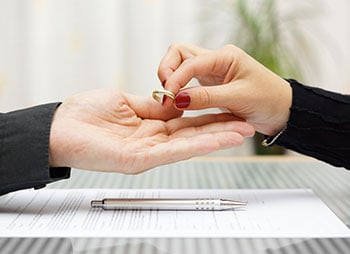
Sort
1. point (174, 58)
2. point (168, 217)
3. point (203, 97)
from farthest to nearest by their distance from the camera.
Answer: point (174, 58) < point (203, 97) < point (168, 217)

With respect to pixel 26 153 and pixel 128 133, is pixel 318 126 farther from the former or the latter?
pixel 26 153

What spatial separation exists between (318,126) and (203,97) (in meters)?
0.20

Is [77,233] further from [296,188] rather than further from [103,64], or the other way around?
[103,64]

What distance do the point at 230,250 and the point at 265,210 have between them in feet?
0.61

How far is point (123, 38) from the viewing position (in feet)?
6.81

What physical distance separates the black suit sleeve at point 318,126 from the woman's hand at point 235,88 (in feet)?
0.06

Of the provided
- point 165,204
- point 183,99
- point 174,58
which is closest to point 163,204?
point 165,204

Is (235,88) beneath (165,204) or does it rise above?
above

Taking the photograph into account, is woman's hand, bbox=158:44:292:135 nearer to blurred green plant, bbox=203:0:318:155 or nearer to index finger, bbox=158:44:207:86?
index finger, bbox=158:44:207:86

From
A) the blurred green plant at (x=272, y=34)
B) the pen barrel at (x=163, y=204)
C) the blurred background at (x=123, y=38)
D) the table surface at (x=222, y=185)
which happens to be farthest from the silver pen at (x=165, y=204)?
the blurred background at (x=123, y=38)

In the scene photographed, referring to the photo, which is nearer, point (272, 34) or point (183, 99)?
point (183, 99)

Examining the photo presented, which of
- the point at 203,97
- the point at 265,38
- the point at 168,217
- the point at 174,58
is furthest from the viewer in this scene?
the point at 265,38

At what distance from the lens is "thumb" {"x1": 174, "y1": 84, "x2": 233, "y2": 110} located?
0.90 metres

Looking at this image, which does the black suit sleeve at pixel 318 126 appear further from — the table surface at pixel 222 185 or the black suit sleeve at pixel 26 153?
the black suit sleeve at pixel 26 153
